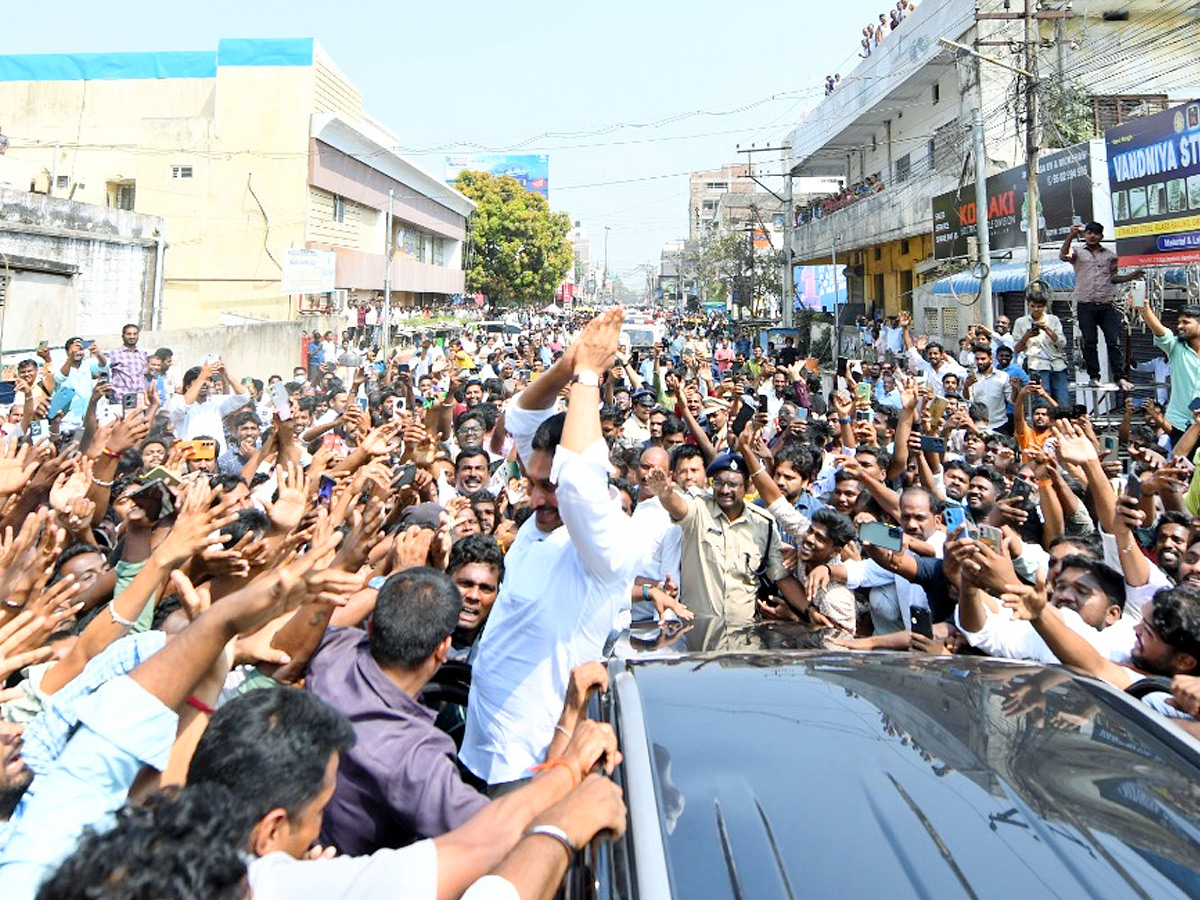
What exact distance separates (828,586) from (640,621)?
857mm

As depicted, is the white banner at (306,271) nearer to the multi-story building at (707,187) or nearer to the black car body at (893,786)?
the black car body at (893,786)

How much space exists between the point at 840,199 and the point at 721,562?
3108 centimetres

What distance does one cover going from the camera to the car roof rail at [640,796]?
1.87 meters

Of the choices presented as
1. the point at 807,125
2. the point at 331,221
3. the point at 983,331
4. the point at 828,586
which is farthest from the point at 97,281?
the point at 807,125

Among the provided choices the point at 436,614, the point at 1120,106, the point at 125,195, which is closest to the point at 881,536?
the point at 436,614

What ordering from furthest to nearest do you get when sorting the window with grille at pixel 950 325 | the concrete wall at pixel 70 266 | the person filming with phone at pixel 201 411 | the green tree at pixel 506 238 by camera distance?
the green tree at pixel 506 238 → the window with grille at pixel 950 325 → the concrete wall at pixel 70 266 → the person filming with phone at pixel 201 411

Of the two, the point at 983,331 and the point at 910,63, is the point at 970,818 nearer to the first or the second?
the point at 983,331

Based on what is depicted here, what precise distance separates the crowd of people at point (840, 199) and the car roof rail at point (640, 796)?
2922 cm

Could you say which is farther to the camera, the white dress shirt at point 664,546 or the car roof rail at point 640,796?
the white dress shirt at point 664,546

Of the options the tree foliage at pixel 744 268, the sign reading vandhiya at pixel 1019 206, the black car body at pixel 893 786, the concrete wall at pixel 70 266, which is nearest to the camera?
the black car body at pixel 893 786

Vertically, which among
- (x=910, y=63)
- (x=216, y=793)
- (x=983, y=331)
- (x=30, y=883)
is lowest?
(x=30, y=883)

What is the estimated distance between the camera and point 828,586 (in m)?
4.53

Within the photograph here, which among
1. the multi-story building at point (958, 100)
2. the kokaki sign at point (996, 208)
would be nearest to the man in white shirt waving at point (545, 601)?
the multi-story building at point (958, 100)

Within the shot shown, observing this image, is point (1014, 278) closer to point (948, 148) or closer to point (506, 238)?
point (948, 148)
